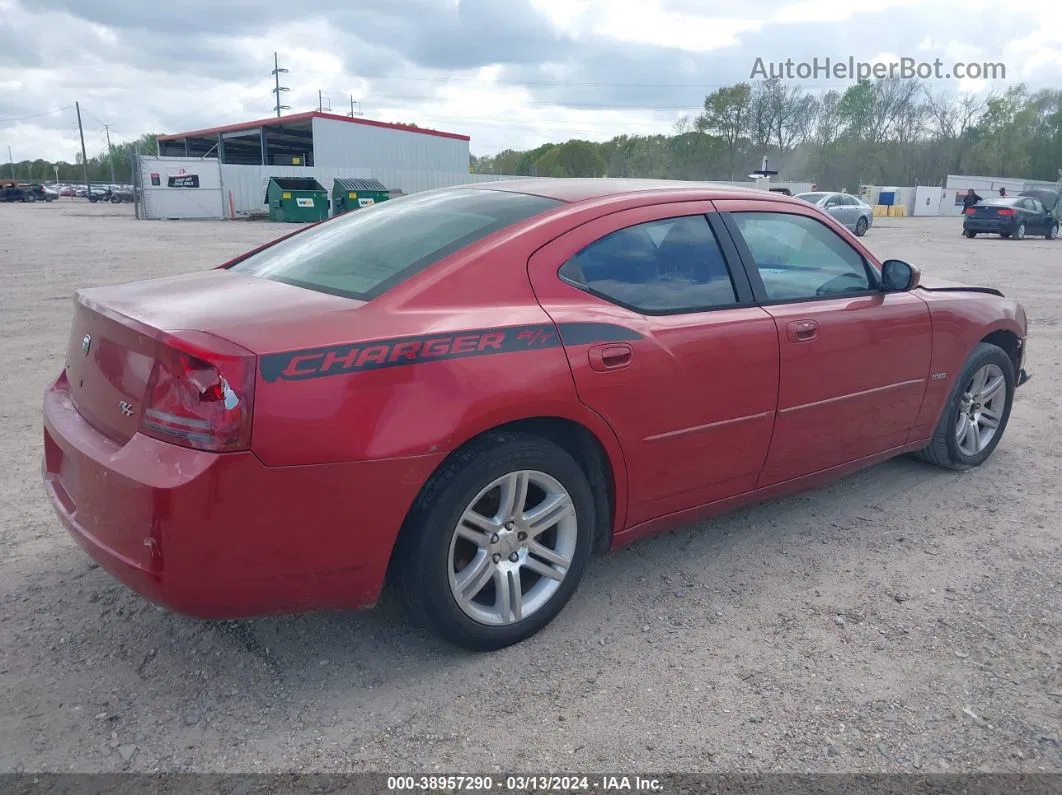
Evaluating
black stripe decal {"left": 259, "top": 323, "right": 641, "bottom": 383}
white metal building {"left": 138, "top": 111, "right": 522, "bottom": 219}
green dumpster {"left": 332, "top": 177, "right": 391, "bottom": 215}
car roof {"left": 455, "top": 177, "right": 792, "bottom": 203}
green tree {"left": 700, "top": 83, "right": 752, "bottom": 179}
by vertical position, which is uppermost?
green tree {"left": 700, "top": 83, "right": 752, "bottom": 179}

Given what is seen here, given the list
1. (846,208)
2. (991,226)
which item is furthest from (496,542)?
(991,226)

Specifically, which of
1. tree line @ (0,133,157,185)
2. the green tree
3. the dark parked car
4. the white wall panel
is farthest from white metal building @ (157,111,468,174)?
tree line @ (0,133,157,185)

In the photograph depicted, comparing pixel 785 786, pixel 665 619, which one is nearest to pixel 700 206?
pixel 665 619

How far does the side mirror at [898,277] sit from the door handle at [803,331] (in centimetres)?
67

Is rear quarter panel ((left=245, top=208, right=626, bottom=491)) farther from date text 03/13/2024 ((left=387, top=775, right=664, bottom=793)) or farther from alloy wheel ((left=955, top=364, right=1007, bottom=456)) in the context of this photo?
alloy wheel ((left=955, top=364, right=1007, bottom=456))

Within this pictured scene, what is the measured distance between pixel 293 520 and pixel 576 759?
1.04 m

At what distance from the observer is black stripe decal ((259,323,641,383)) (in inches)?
89.0

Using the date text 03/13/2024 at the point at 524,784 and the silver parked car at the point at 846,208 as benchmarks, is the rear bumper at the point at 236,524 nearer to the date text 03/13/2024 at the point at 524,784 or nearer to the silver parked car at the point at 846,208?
the date text 03/13/2024 at the point at 524,784

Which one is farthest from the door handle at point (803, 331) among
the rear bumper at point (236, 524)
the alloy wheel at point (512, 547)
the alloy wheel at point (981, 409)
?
the rear bumper at point (236, 524)

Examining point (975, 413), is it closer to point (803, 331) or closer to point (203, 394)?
point (803, 331)

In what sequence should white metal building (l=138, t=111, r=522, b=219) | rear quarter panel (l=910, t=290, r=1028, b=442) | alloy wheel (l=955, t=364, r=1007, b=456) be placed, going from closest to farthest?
rear quarter panel (l=910, t=290, r=1028, b=442)
alloy wheel (l=955, t=364, r=1007, b=456)
white metal building (l=138, t=111, r=522, b=219)

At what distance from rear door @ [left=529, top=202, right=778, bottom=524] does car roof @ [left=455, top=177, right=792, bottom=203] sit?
14 centimetres

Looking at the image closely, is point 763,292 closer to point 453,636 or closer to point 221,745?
point 453,636

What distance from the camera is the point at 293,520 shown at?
2.30 metres
